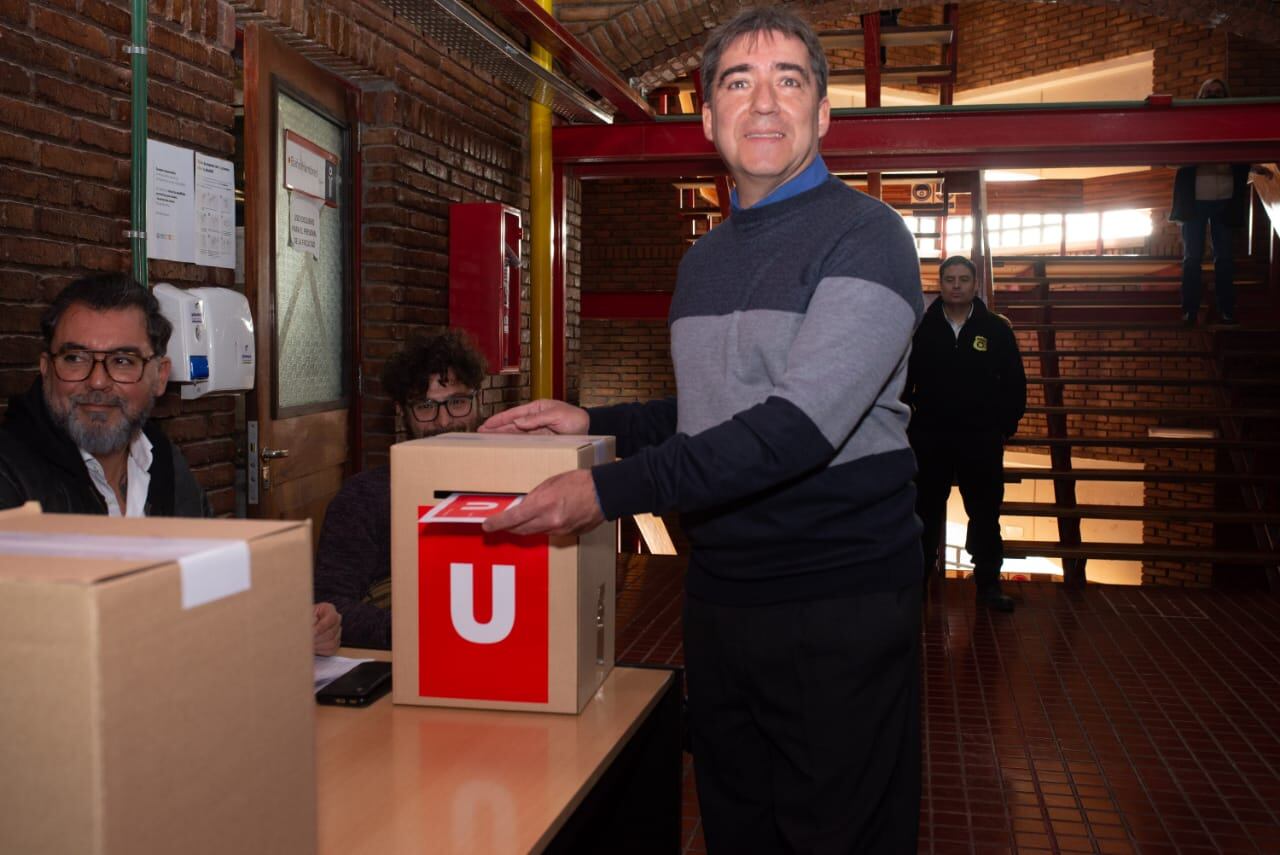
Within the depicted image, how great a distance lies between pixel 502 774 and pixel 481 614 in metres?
0.26

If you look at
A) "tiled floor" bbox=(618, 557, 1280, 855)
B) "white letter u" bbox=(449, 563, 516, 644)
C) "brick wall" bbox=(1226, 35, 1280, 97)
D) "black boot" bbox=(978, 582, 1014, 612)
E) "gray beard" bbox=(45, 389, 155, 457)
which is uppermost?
"brick wall" bbox=(1226, 35, 1280, 97)

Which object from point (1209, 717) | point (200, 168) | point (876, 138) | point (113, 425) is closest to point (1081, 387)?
point (876, 138)

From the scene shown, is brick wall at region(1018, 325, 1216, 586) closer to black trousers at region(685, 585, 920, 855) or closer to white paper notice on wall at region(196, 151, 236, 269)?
white paper notice on wall at region(196, 151, 236, 269)

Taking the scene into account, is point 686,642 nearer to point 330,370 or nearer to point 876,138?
point 330,370

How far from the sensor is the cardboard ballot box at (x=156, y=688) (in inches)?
25.3

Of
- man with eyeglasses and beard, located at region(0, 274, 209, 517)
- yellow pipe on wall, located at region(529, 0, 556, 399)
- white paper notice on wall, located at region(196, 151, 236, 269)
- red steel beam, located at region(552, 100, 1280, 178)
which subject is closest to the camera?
man with eyeglasses and beard, located at region(0, 274, 209, 517)

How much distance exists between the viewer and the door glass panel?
398 centimetres

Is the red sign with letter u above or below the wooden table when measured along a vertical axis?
above

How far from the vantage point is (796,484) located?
1550 millimetres

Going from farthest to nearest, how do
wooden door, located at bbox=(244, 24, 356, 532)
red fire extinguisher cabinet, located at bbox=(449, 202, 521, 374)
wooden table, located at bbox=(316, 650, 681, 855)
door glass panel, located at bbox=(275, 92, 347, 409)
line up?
red fire extinguisher cabinet, located at bbox=(449, 202, 521, 374) < door glass panel, located at bbox=(275, 92, 347, 409) < wooden door, located at bbox=(244, 24, 356, 532) < wooden table, located at bbox=(316, 650, 681, 855)

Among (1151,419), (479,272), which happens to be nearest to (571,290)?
(479,272)

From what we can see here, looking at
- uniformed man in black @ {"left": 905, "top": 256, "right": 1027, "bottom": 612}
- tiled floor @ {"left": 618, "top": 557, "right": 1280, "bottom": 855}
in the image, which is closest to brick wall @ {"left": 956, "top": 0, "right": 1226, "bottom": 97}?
tiled floor @ {"left": 618, "top": 557, "right": 1280, "bottom": 855}

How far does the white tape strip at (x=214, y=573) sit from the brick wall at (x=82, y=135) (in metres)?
2.13

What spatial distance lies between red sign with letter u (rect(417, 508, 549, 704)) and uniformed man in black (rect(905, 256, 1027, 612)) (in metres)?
4.16
